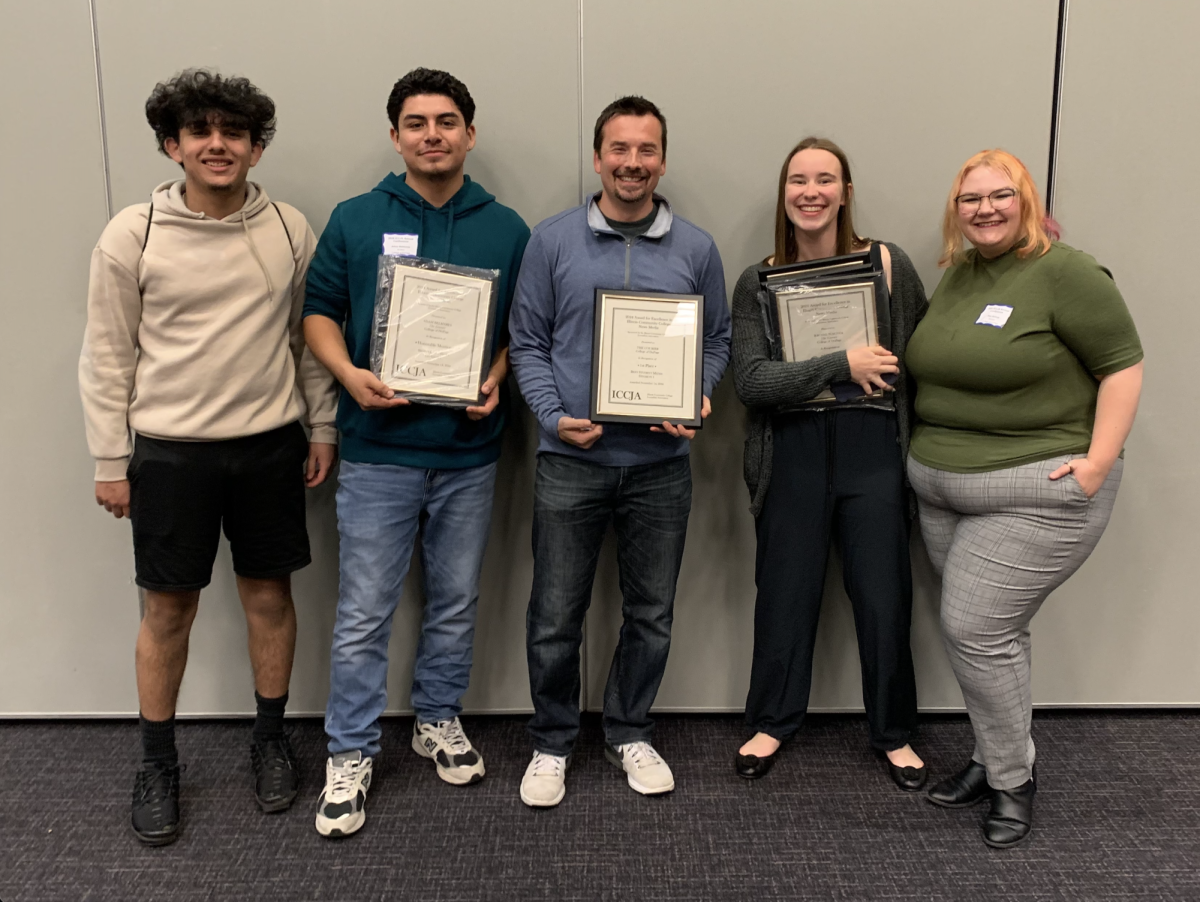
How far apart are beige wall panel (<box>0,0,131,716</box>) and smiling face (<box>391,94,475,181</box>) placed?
0.93 metres

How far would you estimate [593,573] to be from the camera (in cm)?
203

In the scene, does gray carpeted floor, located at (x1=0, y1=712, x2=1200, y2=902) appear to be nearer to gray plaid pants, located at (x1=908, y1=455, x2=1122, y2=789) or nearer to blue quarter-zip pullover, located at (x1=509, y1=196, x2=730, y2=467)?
gray plaid pants, located at (x1=908, y1=455, x2=1122, y2=789)

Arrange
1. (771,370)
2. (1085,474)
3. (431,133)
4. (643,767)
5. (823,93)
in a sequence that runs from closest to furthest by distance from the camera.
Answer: (1085,474) < (431,133) < (771,370) < (643,767) < (823,93)

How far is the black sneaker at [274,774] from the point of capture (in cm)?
198

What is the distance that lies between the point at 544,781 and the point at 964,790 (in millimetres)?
1027

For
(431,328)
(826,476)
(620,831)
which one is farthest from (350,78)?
(620,831)

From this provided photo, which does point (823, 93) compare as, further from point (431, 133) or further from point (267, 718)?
point (267, 718)

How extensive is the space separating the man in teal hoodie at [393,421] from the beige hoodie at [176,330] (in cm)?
15

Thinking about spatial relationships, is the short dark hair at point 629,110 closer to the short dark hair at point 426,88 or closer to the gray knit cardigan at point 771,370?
the short dark hair at point 426,88

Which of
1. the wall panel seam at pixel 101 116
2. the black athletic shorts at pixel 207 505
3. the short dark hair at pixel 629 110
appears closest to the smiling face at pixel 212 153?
the wall panel seam at pixel 101 116

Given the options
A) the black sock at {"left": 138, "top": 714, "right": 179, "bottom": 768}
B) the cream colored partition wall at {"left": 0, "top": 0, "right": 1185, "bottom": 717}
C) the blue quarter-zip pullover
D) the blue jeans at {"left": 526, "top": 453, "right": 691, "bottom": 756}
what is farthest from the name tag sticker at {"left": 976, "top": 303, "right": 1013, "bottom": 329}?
the black sock at {"left": 138, "top": 714, "right": 179, "bottom": 768}

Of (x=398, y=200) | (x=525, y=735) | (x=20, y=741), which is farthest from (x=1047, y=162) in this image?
(x=20, y=741)

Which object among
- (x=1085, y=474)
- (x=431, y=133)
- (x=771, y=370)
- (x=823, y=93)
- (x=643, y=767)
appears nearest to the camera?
(x=1085, y=474)

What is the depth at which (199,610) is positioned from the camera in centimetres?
238
